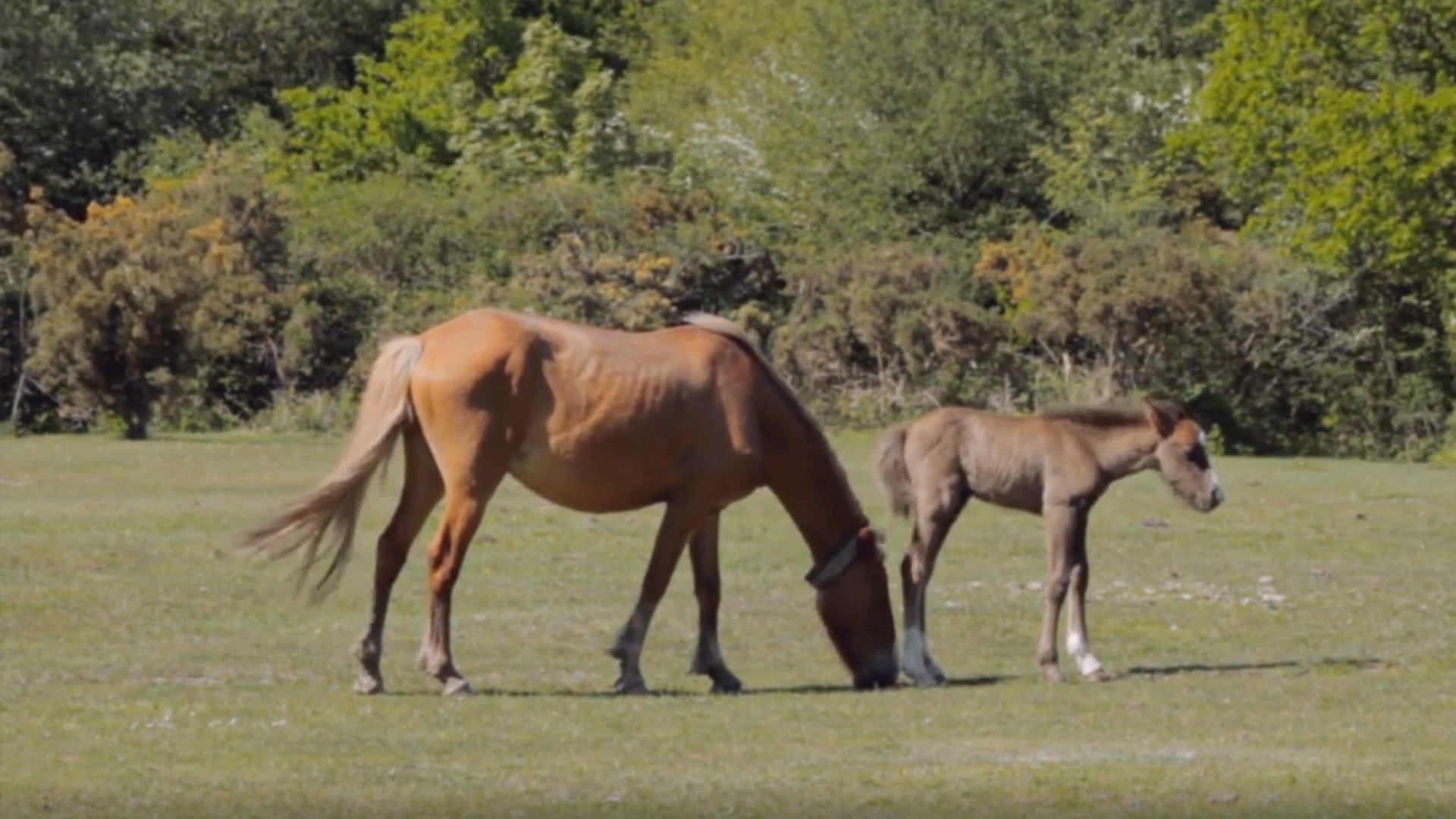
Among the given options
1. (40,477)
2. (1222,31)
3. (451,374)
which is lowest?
(40,477)

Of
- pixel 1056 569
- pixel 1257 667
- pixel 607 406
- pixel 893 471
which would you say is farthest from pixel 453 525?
pixel 1257 667

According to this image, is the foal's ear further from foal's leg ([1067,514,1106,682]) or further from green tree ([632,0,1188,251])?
green tree ([632,0,1188,251])

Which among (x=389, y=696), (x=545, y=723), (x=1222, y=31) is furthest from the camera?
(x=1222, y=31)

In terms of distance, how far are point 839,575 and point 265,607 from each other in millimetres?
6018

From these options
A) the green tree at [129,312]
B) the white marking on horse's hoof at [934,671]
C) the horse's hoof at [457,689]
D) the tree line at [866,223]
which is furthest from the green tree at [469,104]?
the horse's hoof at [457,689]

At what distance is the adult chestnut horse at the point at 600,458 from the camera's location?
49.8 ft

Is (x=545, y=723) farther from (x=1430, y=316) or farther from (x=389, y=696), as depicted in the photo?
(x=1430, y=316)

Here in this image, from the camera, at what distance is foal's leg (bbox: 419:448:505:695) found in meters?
15.2

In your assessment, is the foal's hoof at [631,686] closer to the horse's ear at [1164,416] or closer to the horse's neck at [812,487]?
the horse's neck at [812,487]

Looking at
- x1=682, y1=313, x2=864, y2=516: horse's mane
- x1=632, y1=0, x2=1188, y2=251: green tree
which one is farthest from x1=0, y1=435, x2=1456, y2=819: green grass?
x1=632, y1=0, x2=1188, y2=251: green tree

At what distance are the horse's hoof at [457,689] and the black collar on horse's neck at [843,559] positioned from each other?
2257 millimetres

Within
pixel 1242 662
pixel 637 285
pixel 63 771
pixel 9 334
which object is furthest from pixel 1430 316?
pixel 63 771

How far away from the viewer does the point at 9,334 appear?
4331 centimetres

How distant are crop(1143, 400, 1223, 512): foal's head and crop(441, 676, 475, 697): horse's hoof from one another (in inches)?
198
